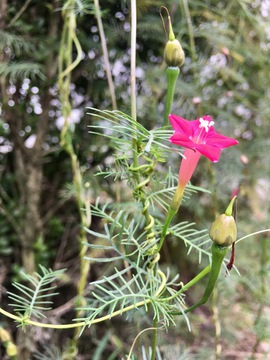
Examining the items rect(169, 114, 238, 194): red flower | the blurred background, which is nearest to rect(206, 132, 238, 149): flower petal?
rect(169, 114, 238, 194): red flower

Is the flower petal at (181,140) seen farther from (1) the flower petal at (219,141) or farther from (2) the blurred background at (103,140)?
(2) the blurred background at (103,140)

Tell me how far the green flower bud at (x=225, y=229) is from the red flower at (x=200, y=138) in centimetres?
4

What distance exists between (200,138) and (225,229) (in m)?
0.07

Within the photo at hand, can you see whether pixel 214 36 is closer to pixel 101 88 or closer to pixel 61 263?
pixel 101 88

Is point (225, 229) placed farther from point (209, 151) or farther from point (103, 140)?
point (103, 140)

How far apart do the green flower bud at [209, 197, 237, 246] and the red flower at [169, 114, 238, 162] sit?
0.04 meters

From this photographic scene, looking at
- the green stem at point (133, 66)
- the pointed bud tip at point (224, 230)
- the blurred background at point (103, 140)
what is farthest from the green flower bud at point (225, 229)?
the blurred background at point (103, 140)

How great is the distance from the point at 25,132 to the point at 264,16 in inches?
23.1

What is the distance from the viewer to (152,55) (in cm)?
84

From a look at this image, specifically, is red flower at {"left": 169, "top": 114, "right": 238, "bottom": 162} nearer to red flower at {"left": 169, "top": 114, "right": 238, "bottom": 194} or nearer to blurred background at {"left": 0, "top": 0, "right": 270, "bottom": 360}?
red flower at {"left": 169, "top": 114, "right": 238, "bottom": 194}

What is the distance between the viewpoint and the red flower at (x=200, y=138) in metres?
0.28

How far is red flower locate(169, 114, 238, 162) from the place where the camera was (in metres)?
0.28

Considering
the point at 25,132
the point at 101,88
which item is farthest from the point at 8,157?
the point at 101,88

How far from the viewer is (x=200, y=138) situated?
309mm
